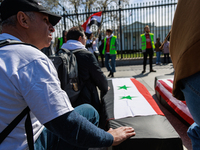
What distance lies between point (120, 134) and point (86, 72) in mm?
1346

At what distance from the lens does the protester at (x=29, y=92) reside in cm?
79

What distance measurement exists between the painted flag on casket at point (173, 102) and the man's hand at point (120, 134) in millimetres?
1183

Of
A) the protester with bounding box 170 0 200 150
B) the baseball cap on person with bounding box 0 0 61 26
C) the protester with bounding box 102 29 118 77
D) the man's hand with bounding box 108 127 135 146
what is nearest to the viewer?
the protester with bounding box 170 0 200 150

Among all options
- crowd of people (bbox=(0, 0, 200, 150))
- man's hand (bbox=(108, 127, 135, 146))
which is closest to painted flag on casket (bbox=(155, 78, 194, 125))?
man's hand (bbox=(108, 127, 135, 146))

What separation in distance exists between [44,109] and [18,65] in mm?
Result: 257

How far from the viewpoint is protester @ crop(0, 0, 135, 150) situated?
0.79 m

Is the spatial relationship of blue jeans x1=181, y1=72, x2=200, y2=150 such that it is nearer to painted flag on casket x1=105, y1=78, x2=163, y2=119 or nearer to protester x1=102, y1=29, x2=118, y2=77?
painted flag on casket x1=105, y1=78, x2=163, y2=119

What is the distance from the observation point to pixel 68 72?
219 centimetres

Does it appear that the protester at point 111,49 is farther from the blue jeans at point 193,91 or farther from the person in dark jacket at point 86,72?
Answer: the blue jeans at point 193,91

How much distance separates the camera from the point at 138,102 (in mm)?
2223

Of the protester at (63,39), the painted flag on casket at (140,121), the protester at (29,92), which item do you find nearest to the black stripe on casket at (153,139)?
the painted flag on casket at (140,121)

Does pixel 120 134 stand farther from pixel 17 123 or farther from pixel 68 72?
pixel 68 72

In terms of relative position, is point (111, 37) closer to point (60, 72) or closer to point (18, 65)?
point (60, 72)

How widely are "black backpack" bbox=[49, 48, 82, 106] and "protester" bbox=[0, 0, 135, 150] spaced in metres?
1.10
